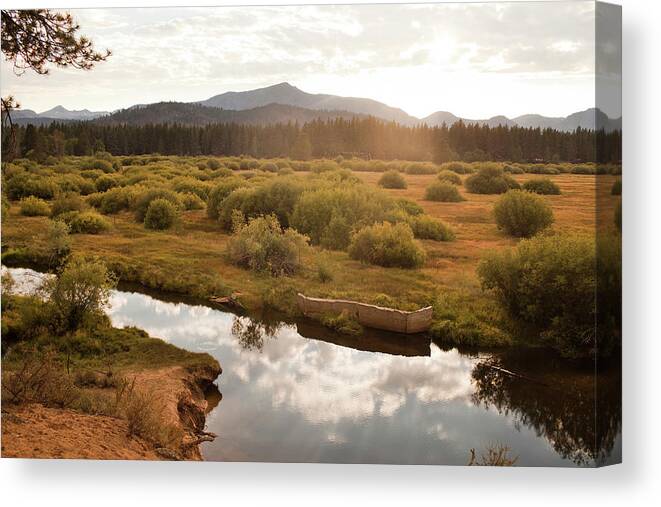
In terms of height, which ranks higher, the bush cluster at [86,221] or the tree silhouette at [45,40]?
the tree silhouette at [45,40]

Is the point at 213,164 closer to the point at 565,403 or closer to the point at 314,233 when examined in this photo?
the point at 314,233

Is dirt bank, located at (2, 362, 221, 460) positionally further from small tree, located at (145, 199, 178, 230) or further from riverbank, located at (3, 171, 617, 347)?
small tree, located at (145, 199, 178, 230)

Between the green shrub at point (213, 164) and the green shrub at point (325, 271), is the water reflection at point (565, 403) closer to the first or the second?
the green shrub at point (325, 271)

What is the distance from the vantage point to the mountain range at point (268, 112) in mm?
7098

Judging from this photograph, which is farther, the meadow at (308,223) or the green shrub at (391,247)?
the green shrub at (391,247)

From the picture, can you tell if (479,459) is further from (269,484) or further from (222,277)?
(222,277)

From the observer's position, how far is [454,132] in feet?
23.5

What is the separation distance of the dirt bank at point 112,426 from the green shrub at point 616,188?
3816mm

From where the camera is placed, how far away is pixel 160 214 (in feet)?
25.4

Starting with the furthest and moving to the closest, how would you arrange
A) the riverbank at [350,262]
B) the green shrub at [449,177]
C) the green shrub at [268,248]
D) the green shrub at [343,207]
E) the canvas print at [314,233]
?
the green shrub at [268,248], the green shrub at [343,207], the green shrub at [449,177], the riverbank at [350,262], the canvas print at [314,233]

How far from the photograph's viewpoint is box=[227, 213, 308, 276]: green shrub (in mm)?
7387

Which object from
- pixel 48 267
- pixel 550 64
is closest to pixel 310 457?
pixel 48 267

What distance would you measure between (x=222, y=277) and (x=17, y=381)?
6.88 feet

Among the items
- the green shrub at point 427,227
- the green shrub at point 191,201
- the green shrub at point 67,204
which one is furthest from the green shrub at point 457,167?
the green shrub at point 67,204
